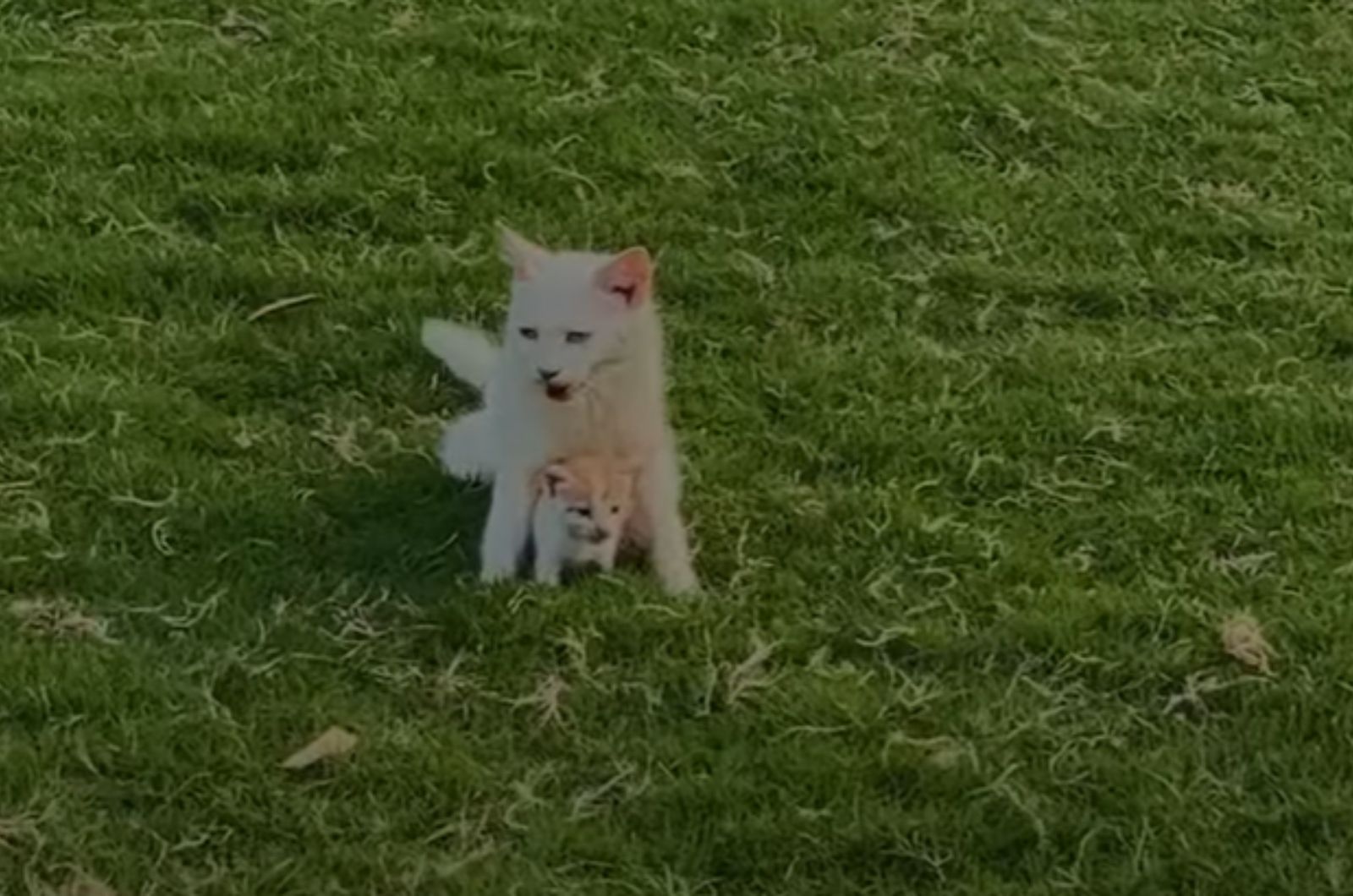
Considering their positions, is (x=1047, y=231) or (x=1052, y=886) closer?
(x=1052, y=886)

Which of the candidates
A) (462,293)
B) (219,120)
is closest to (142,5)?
(219,120)

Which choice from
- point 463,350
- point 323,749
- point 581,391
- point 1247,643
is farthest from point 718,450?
point 323,749

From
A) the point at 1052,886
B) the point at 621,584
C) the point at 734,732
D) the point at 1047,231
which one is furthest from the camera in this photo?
the point at 1047,231

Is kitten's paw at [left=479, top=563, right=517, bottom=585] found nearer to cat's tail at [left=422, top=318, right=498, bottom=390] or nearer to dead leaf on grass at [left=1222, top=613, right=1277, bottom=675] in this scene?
cat's tail at [left=422, top=318, right=498, bottom=390]

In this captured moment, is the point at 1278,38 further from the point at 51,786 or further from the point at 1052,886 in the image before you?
the point at 51,786

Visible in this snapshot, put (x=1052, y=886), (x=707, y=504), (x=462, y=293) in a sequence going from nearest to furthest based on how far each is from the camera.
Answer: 1. (x=1052, y=886)
2. (x=707, y=504)
3. (x=462, y=293)

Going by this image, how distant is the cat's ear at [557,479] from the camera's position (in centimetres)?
464

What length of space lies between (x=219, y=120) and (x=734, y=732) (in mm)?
2760

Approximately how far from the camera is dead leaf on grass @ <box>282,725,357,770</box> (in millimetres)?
4266

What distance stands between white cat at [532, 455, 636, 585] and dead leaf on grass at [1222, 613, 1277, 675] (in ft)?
3.28

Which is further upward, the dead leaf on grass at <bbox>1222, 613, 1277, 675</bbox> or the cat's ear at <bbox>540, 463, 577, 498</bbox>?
the cat's ear at <bbox>540, 463, 577, 498</bbox>

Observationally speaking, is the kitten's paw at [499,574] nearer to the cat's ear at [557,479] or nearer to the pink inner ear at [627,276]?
the cat's ear at [557,479]

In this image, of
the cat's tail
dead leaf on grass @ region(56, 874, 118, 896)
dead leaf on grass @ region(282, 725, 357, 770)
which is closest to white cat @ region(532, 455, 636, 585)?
dead leaf on grass @ region(282, 725, 357, 770)

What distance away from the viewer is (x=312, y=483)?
5.12m
